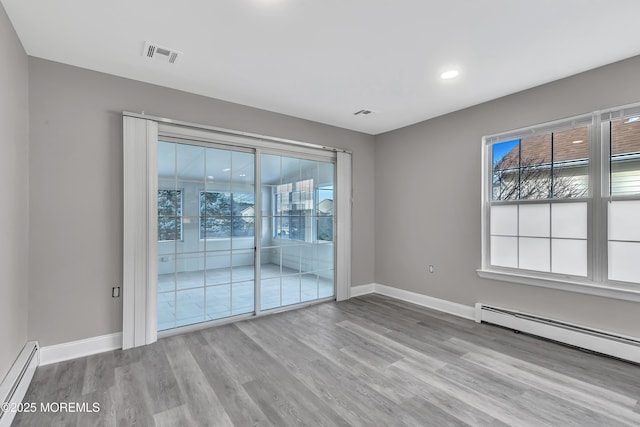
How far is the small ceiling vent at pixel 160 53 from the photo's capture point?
2492 millimetres

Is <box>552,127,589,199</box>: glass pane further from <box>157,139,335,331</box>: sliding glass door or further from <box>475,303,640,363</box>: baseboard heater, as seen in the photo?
<box>157,139,335,331</box>: sliding glass door

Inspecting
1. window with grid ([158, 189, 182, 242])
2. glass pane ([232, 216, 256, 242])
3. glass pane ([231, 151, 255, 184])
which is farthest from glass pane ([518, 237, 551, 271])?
window with grid ([158, 189, 182, 242])

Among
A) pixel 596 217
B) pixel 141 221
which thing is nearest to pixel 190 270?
pixel 141 221

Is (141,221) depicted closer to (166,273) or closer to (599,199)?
(166,273)

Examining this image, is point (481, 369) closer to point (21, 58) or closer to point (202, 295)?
point (202, 295)

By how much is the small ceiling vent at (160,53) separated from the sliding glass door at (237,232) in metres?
0.91

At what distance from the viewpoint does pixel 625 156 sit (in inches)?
109

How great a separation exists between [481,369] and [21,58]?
180 inches

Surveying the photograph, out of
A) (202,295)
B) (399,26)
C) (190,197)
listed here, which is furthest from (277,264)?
(399,26)

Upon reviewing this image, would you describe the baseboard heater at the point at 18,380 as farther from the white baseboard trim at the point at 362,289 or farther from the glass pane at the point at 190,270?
the white baseboard trim at the point at 362,289

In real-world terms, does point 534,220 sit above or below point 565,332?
above

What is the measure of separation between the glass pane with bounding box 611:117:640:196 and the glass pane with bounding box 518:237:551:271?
2.63 feet

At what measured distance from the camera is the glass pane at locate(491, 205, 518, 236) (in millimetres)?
3543

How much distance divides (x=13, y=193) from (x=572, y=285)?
4870 mm
